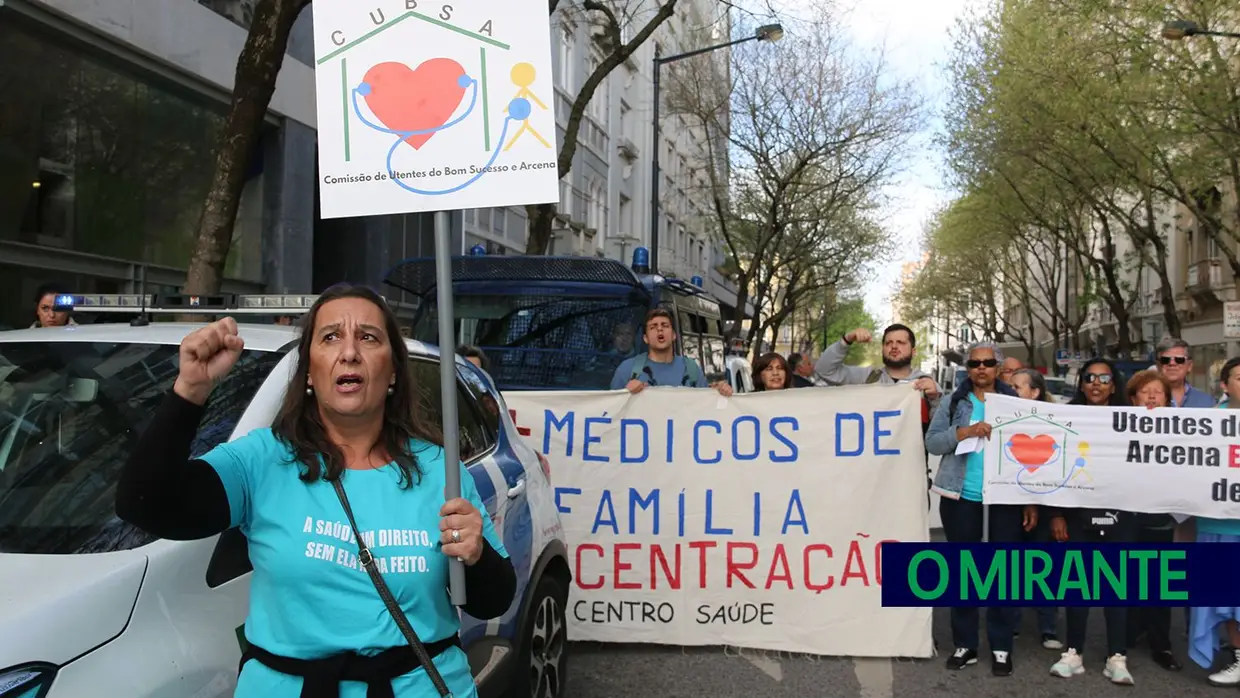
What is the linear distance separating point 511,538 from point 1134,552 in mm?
3790

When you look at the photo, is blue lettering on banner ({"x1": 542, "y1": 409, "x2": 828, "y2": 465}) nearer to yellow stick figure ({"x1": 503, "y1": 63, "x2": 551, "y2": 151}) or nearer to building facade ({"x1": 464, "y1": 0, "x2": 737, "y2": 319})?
yellow stick figure ({"x1": 503, "y1": 63, "x2": 551, "y2": 151})

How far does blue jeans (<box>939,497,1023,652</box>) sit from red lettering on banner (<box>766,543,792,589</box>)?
91 centimetres

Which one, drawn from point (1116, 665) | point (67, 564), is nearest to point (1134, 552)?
point (1116, 665)

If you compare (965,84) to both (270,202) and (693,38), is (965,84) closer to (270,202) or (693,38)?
(693,38)

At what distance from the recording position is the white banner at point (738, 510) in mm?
5859

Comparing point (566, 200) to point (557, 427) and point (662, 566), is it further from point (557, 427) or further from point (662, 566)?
point (662, 566)

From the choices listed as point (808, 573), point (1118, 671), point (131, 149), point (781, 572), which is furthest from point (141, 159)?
point (1118, 671)

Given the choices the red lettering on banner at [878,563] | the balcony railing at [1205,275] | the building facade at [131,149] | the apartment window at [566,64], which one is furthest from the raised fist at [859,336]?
the balcony railing at [1205,275]

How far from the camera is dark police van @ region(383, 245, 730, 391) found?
26.8 feet

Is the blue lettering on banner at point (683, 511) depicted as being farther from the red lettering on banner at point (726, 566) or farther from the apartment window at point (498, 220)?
the apartment window at point (498, 220)

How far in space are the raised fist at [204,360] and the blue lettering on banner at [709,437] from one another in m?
4.13

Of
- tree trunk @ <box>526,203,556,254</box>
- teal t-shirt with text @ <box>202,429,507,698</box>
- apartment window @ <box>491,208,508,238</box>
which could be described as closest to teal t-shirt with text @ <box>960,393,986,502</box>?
teal t-shirt with text @ <box>202,429,507,698</box>

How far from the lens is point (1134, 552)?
231 inches

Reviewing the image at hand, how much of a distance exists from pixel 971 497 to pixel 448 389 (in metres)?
4.17
